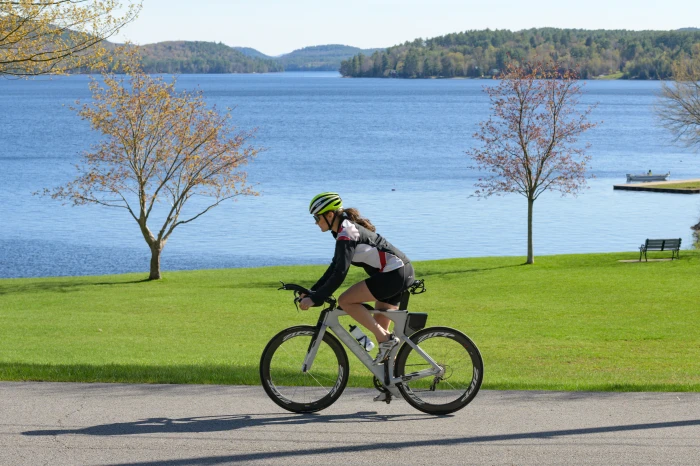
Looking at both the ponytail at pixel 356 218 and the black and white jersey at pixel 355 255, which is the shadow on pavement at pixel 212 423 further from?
the ponytail at pixel 356 218

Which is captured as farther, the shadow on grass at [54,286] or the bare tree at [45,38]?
the shadow on grass at [54,286]

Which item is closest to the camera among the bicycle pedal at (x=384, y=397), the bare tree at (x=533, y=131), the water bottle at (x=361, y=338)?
the water bottle at (x=361, y=338)

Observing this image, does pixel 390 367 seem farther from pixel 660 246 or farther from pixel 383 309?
pixel 660 246

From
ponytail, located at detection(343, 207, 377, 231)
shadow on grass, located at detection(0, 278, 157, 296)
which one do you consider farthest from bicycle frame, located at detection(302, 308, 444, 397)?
shadow on grass, located at detection(0, 278, 157, 296)

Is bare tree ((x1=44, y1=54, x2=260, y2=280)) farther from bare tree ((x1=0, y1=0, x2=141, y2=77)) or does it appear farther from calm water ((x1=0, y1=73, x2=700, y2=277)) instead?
bare tree ((x1=0, y1=0, x2=141, y2=77))

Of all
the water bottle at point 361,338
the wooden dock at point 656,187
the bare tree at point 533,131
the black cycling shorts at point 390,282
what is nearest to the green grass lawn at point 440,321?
the water bottle at point 361,338

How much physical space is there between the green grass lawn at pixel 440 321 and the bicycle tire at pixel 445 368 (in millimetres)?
1504

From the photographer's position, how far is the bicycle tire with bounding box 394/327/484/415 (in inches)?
302

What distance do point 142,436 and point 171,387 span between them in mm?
1619

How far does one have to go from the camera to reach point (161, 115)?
34.3m

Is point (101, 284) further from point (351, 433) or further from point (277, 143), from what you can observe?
point (277, 143)

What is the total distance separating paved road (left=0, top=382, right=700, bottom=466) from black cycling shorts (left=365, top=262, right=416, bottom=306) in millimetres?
1013

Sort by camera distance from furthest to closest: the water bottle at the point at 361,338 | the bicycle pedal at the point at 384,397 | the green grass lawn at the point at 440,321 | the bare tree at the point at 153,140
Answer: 1. the bare tree at the point at 153,140
2. the green grass lawn at the point at 440,321
3. the bicycle pedal at the point at 384,397
4. the water bottle at the point at 361,338

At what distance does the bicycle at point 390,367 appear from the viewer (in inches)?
301
